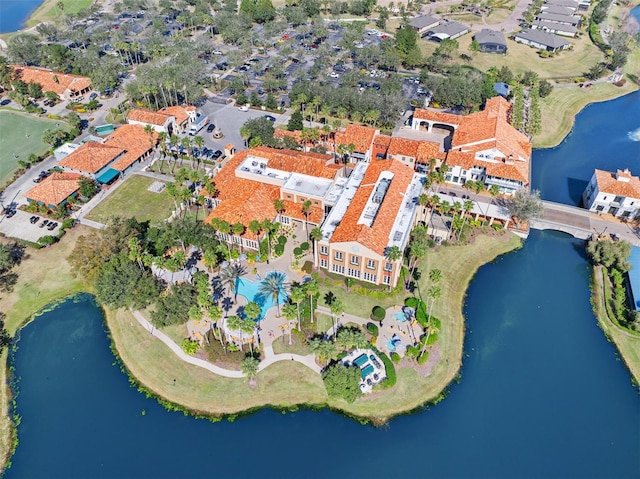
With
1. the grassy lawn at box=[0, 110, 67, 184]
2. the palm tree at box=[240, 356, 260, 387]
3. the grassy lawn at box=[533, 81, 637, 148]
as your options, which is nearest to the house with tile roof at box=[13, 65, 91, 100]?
the grassy lawn at box=[0, 110, 67, 184]

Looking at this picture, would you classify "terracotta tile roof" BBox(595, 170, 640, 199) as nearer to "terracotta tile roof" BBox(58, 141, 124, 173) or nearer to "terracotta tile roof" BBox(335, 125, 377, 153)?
"terracotta tile roof" BBox(335, 125, 377, 153)

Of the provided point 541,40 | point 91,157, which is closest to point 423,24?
point 541,40

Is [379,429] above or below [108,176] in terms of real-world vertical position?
below

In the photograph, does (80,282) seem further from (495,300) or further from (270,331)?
(495,300)

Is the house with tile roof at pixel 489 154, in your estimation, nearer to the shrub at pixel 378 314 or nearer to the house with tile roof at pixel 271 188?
the house with tile roof at pixel 271 188

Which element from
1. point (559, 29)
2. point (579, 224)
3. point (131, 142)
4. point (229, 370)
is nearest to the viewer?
point (229, 370)

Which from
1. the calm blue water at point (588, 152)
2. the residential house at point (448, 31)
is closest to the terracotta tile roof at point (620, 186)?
the calm blue water at point (588, 152)

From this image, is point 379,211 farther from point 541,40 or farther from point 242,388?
point 541,40
